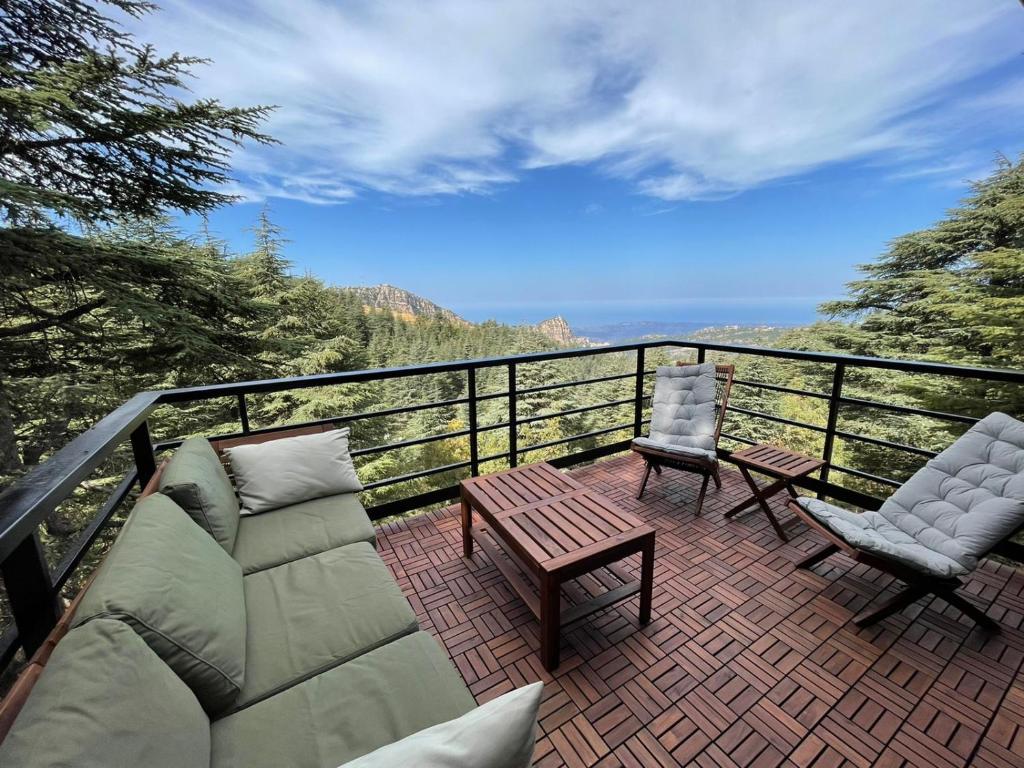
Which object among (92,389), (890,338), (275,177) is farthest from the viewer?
(275,177)

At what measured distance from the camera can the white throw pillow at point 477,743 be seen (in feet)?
1.81

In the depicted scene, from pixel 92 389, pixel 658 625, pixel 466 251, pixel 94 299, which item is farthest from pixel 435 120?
pixel 466 251

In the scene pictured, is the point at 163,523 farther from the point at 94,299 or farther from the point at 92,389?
the point at 94,299

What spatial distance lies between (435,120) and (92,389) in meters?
10.7

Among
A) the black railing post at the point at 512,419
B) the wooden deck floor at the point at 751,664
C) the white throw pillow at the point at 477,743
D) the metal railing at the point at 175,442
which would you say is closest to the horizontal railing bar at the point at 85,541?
the metal railing at the point at 175,442

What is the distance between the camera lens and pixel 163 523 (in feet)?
4.36

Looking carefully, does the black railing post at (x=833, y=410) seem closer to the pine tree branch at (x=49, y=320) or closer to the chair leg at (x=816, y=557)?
the chair leg at (x=816, y=557)

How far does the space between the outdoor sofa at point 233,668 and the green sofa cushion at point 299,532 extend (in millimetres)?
18

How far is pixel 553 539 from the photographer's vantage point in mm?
1894

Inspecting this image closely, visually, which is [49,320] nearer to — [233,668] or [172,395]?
[172,395]

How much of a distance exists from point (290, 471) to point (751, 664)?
7.77ft

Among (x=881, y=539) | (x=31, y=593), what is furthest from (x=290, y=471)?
(x=881, y=539)

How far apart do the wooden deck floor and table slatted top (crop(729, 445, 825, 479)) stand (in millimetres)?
436

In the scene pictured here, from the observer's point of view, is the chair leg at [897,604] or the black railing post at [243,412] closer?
the chair leg at [897,604]
